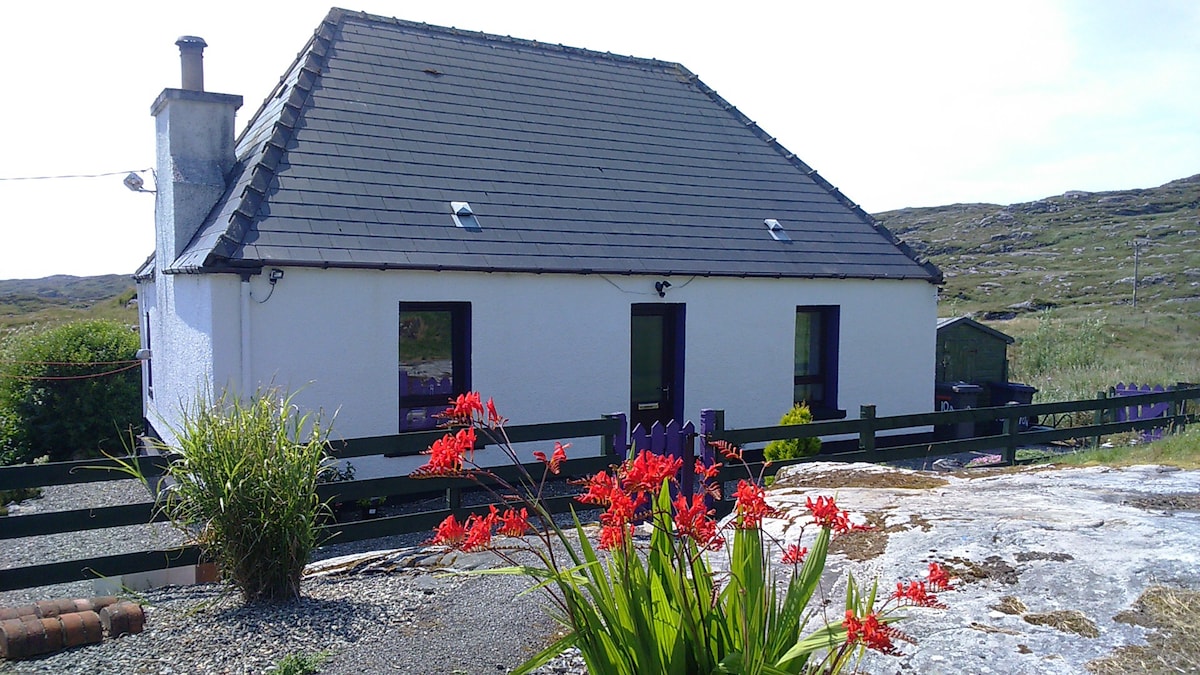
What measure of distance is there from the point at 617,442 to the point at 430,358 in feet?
10.5

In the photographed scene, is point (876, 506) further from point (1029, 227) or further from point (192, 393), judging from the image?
point (1029, 227)

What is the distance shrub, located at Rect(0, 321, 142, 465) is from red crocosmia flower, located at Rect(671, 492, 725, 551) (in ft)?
48.5

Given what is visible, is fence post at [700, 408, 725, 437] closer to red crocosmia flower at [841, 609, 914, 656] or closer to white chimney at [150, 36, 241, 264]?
red crocosmia flower at [841, 609, 914, 656]

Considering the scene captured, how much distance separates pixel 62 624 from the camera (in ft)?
15.0

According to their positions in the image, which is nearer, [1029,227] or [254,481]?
[254,481]

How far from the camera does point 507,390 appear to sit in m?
11.2

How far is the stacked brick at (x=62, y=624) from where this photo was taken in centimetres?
442

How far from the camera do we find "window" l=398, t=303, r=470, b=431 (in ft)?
35.2

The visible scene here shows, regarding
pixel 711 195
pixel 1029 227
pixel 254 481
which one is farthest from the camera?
pixel 1029 227

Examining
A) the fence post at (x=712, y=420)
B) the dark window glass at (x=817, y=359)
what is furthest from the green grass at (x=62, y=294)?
the fence post at (x=712, y=420)

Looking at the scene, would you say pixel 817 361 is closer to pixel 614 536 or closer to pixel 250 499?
pixel 250 499

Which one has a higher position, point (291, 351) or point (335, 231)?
point (335, 231)

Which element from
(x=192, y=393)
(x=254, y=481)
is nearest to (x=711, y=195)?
(x=192, y=393)

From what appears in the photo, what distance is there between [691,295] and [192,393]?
6.82m
